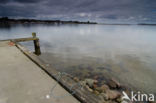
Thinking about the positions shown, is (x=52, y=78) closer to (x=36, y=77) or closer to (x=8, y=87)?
(x=36, y=77)

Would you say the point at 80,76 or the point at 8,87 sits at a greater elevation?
the point at 8,87

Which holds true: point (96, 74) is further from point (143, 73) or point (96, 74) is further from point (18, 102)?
point (18, 102)

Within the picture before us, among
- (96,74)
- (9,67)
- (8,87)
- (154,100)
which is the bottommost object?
(154,100)

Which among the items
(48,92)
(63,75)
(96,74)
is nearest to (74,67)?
(96,74)

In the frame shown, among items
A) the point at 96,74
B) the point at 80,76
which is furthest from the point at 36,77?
the point at 96,74

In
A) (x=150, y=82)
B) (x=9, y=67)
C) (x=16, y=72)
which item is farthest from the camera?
(x=150, y=82)

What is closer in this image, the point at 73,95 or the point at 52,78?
the point at 73,95

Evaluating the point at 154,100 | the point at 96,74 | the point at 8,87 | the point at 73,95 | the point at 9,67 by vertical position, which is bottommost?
the point at 154,100

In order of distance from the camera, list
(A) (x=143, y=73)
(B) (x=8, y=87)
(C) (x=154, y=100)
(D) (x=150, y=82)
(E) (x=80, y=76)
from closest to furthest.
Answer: (B) (x=8, y=87) < (C) (x=154, y=100) < (D) (x=150, y=82) < (E) (x=80, y=76) < (A) (x=143, y=73)

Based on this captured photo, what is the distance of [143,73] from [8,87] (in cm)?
768

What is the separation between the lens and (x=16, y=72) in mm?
3018

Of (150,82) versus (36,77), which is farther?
(150,82)

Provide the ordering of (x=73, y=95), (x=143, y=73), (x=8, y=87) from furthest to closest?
(x=143, y=73)
(x=8, y=87)
(x=73, y=95)

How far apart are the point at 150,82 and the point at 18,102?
6.64 m
